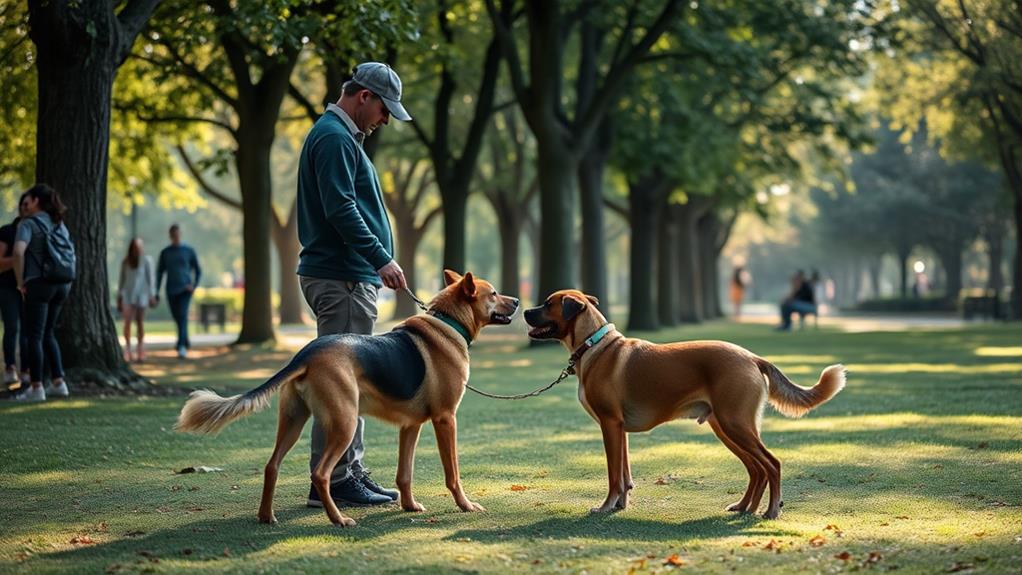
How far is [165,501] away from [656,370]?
3.35 metres

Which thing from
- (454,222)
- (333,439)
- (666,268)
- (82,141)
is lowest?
(333,439)

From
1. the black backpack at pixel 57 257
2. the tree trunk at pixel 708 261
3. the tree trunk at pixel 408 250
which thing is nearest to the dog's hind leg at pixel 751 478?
the black backpack at pixel 57 257

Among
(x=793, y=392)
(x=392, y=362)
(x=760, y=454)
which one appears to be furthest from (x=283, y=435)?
(x=793, y=392)

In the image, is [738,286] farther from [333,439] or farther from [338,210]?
[333,439]

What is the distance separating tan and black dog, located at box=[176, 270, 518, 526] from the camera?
7070 millimetres

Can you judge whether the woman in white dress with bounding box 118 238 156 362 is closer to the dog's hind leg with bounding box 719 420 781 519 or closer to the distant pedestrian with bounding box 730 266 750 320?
the dog's hind leg with bounding box 719 420 781 519

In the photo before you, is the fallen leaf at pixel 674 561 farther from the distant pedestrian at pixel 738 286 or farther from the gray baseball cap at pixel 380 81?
the distant pedestrian at pixel 738 286

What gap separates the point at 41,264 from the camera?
13.0 meters

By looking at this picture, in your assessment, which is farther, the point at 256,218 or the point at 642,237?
the point at 642,237

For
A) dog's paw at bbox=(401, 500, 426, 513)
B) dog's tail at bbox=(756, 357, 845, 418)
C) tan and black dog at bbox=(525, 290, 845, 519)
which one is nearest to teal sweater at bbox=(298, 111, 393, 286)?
tan and black dog at bbox=(525, 290, 845, 519)

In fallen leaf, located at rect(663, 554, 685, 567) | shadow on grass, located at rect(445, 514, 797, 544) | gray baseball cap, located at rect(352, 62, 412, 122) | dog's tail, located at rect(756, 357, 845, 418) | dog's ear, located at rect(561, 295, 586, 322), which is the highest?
gray baseball cap, located at rect(352, 62, 412, 122)

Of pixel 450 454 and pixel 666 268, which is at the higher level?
pixel 666 268

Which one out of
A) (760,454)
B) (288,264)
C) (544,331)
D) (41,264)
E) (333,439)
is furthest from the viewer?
(288,264)

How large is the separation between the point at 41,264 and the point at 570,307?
7245mm
